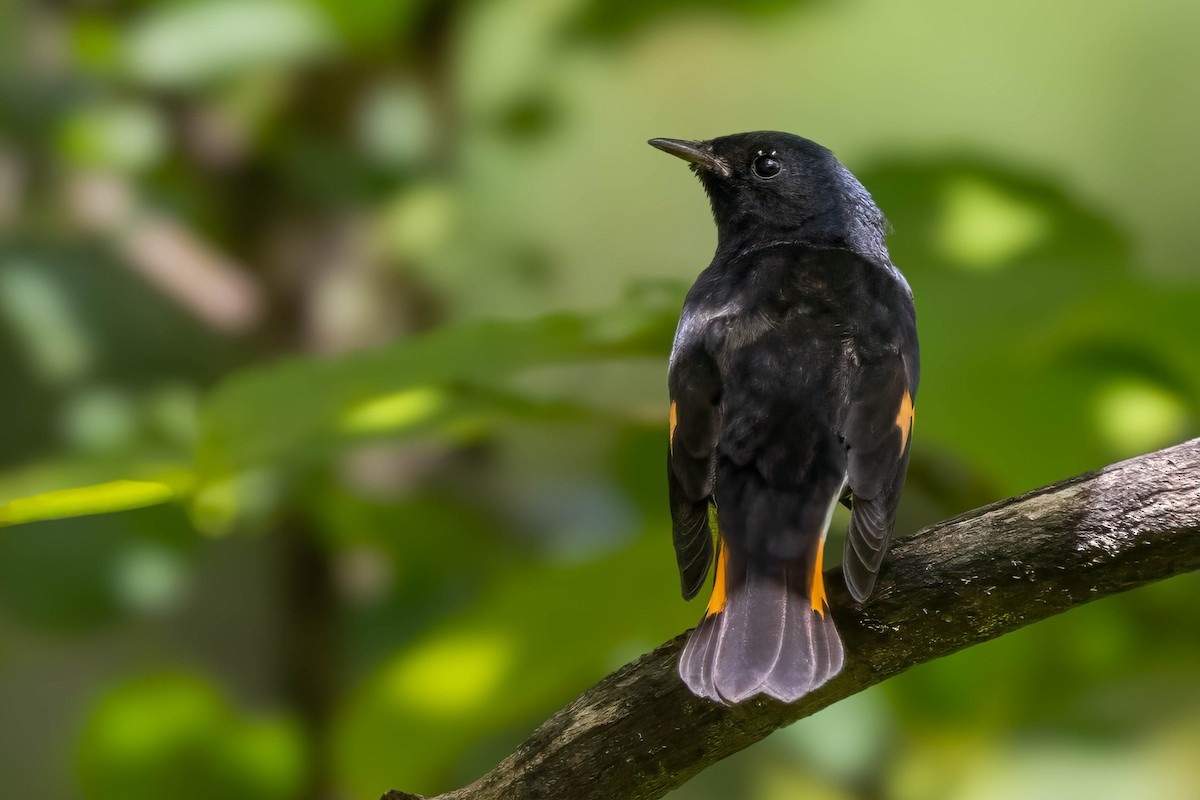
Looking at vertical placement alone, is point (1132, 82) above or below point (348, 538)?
above

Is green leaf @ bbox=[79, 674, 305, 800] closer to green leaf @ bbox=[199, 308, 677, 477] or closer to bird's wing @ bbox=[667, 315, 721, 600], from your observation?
green leaf @ bbox=[199, 308, 677, 477]

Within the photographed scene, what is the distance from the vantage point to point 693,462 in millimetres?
1186

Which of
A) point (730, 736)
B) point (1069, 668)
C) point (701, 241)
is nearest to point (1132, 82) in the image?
point (701, 241)

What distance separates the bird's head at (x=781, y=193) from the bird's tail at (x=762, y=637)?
0.56 m

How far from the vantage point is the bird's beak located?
1609 mm

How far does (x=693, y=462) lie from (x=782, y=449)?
9 centimetres

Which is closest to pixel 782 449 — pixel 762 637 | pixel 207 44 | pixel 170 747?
pixel 762 637

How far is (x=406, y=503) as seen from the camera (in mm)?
2527

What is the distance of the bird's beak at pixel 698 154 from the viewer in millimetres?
1609

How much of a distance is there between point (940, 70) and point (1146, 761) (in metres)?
1.94

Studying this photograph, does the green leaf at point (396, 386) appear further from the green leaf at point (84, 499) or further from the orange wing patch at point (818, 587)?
the orange wing patch at point (818, 587)

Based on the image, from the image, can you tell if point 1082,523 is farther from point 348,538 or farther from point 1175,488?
point 348,538

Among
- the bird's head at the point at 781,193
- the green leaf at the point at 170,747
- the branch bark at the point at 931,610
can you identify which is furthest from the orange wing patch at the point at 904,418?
the green leaf at the point at 170,747

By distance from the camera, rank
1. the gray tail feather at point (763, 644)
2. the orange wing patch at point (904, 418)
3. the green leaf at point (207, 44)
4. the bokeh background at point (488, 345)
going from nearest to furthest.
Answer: the gray tail feather at point (763, 644) → the orange wing patch at point (904, 418) → the bokeh background at point (488, 345) → the green leaf at point (207, 44)
